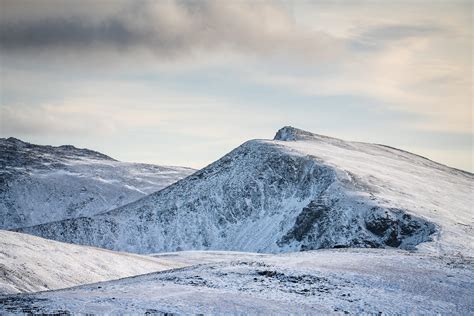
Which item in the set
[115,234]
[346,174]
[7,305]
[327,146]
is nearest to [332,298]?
[7,305]

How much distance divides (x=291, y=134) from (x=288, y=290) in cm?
12655

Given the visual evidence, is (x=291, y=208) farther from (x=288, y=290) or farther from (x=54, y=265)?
(x=288, y=290)

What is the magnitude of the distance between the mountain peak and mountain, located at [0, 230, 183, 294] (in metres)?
92.2

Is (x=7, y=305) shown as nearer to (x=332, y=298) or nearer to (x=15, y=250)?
(x=332, y=298)

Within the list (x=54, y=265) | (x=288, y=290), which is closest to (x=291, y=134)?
(x=54, y=265)

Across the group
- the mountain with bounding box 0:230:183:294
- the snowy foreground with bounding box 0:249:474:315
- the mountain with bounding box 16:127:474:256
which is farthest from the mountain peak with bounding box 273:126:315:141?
the snowy foreground with bounding box 0:249:474:315

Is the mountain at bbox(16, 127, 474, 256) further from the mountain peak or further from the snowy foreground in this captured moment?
the snowy foreground

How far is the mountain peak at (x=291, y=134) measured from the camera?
156 m

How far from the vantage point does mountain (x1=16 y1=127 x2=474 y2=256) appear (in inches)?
3792

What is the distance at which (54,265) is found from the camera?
54.0 metres

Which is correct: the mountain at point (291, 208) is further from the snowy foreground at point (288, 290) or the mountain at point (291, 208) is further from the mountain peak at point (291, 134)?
the snowy foreground at point (288, 290)

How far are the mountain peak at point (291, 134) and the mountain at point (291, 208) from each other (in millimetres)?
8777

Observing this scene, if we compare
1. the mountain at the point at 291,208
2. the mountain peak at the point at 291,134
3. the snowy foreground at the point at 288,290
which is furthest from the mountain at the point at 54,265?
the mountain peak at the point at 291,134

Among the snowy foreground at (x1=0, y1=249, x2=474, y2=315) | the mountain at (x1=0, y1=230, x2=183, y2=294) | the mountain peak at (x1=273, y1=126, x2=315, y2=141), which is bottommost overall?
the mountain at (x1=0, y1=230, x2=183, y2=294)
